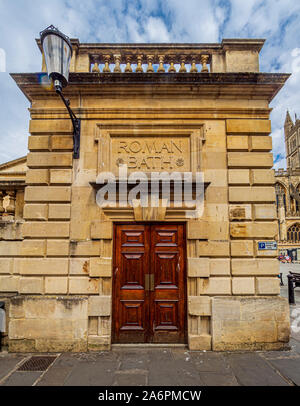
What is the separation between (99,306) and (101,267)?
80 cm

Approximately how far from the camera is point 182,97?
5609 mm

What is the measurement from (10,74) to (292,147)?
8457cm

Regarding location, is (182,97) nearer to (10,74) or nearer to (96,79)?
(96,79)

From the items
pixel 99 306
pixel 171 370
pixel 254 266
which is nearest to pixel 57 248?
pixel 99 306

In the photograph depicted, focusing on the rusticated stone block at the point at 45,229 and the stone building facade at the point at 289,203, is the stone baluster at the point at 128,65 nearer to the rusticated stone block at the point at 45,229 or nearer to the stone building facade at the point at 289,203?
the rusticated stone block at the point at 45,229

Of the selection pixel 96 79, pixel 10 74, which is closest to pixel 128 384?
pixel 96 79

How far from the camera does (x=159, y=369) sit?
13.5 feet

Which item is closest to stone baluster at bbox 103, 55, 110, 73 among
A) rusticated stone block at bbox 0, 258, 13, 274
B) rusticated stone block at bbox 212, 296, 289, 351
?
rusticated stone block at bbox 0, 258, 13, 274

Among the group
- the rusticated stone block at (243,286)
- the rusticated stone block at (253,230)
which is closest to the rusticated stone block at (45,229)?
the rusticated stone block at (253,230)

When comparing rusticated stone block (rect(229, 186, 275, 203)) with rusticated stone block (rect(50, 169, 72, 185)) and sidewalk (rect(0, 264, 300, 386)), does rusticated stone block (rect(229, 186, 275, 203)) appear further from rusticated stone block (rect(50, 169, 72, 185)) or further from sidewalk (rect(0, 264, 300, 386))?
rusticated stone block (rect(50, 169, 72, 185))

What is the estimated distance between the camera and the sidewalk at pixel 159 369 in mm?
3756

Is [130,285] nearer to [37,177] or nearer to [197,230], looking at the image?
[197,230]

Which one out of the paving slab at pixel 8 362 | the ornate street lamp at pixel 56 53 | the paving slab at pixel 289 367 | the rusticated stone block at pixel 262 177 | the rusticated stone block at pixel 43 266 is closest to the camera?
the paving slab at pixel 289 367

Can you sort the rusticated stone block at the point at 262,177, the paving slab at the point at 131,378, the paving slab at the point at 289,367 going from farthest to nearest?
1. the rusticated stone block at the point at 262,177
2. the paving slab at the point at 289,367
3. the paving slab at the point at 131,378
